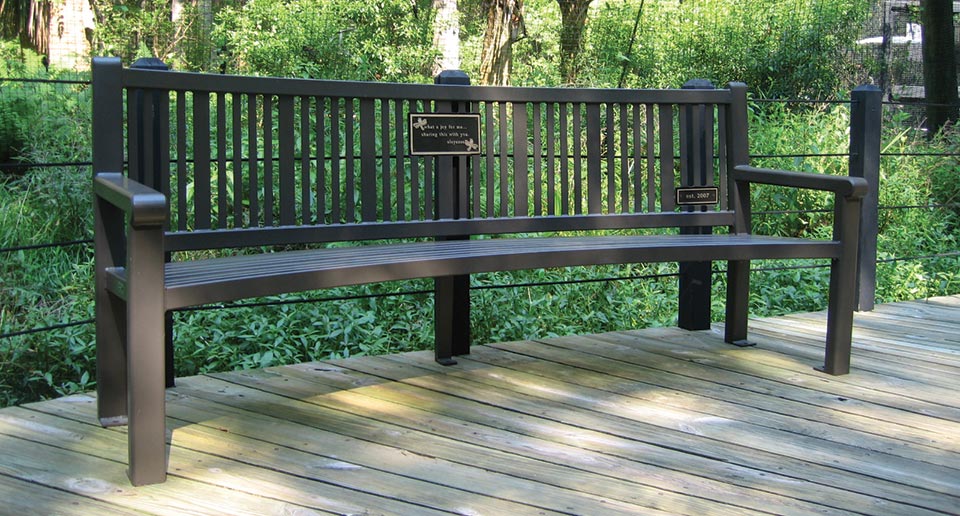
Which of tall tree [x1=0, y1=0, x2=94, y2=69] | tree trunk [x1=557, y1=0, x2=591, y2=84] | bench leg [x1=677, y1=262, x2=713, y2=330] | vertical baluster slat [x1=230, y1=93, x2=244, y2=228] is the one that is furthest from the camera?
tall tree [x1=0, y1=0, x2=94, y2=69]

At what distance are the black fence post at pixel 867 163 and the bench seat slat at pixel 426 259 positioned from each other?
1185 mm

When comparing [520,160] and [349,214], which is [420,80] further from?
[349,214]

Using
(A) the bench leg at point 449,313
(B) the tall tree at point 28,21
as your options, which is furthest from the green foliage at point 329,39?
(A) the bench leg at point 449,313

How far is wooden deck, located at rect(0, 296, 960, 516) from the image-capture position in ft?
6.98

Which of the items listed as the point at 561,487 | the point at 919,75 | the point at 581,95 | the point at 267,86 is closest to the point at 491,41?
the point at 919,75

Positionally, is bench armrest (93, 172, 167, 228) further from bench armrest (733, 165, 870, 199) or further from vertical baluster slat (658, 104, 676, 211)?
bench armrest (733, 165, 870, 199)

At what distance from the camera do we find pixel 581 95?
3.30 metres

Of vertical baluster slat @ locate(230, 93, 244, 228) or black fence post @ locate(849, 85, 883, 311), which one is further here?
black fence post @ locate(849, 85, 883, 311)

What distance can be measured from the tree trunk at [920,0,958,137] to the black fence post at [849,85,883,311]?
4872mm

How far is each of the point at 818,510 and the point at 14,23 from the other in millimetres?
11343

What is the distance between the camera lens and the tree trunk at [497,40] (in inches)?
330

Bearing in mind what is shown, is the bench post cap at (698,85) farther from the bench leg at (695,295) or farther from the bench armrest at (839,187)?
the bench leg at (695,295)

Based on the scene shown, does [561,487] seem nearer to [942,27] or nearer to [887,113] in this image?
[887,113]

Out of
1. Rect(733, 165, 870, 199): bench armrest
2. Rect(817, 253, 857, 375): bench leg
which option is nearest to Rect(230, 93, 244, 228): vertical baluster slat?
Rect(733, 165, 870, 199): bench armrest
